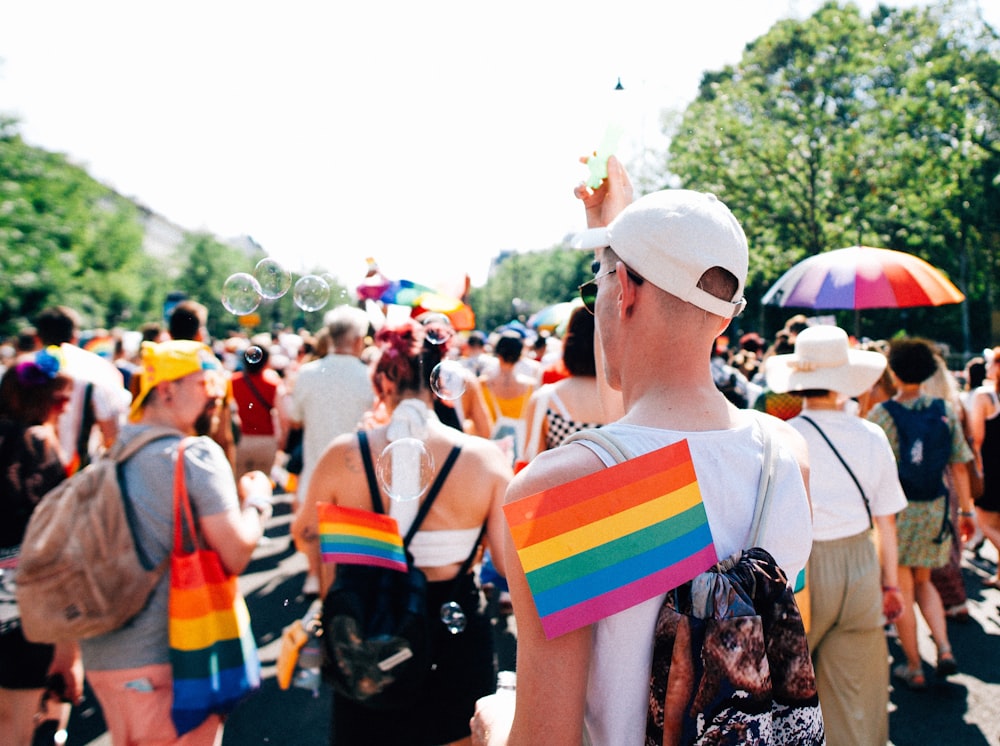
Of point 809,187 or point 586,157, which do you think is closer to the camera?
point 586,157

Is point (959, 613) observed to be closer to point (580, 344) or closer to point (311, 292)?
point (580, 344)

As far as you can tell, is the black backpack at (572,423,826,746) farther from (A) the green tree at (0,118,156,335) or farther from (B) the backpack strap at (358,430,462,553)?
(A) the green tree at (0,118,156,335)

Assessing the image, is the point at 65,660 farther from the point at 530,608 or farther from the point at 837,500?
the point at 837,500

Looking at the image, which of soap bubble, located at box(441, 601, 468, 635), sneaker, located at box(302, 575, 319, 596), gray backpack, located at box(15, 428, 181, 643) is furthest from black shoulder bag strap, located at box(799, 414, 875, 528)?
sneaker, located at box(302, 575, 319, 596)

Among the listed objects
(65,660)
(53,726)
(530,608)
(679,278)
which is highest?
(679,278)

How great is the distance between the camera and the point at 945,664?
4.49m

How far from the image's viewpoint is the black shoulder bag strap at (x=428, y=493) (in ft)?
8.43

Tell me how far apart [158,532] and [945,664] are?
450 centimetres

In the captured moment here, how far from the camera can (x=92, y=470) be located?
255cm

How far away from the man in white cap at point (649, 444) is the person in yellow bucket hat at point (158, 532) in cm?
154

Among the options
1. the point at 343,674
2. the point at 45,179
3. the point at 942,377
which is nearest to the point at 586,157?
the point at 343,674

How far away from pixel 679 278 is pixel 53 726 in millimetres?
3853

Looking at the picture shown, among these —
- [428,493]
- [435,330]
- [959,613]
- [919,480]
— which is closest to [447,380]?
[435,330]

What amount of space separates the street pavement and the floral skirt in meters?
0.70
